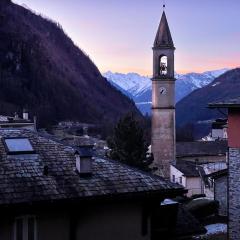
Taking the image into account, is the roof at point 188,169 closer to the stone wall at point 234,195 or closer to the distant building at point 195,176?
the distant building at point 195,176

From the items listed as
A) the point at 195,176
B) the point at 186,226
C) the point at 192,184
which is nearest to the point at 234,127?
the point at 186,226

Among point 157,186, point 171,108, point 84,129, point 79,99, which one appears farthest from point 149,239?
point 79,99

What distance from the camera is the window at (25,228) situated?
11078 mm

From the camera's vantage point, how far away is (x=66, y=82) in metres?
173

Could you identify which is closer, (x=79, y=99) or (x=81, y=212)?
(x=81, y=212)

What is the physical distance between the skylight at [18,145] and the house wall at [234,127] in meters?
6.94

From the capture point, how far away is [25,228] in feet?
36.7

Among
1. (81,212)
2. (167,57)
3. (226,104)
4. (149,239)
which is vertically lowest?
(149,239)

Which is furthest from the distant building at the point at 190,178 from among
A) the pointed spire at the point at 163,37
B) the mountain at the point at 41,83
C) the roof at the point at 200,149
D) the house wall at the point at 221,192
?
the mountain at the point at 41,83

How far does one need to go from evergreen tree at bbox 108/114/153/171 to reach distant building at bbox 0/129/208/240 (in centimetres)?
3174

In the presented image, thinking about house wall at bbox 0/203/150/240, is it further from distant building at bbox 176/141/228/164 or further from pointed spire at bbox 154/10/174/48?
distant building at bbox 176/141/228/164

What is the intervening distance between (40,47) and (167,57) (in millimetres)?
118228

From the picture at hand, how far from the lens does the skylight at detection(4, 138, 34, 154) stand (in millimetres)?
12358

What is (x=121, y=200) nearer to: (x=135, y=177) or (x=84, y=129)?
(x=135, y=177)
